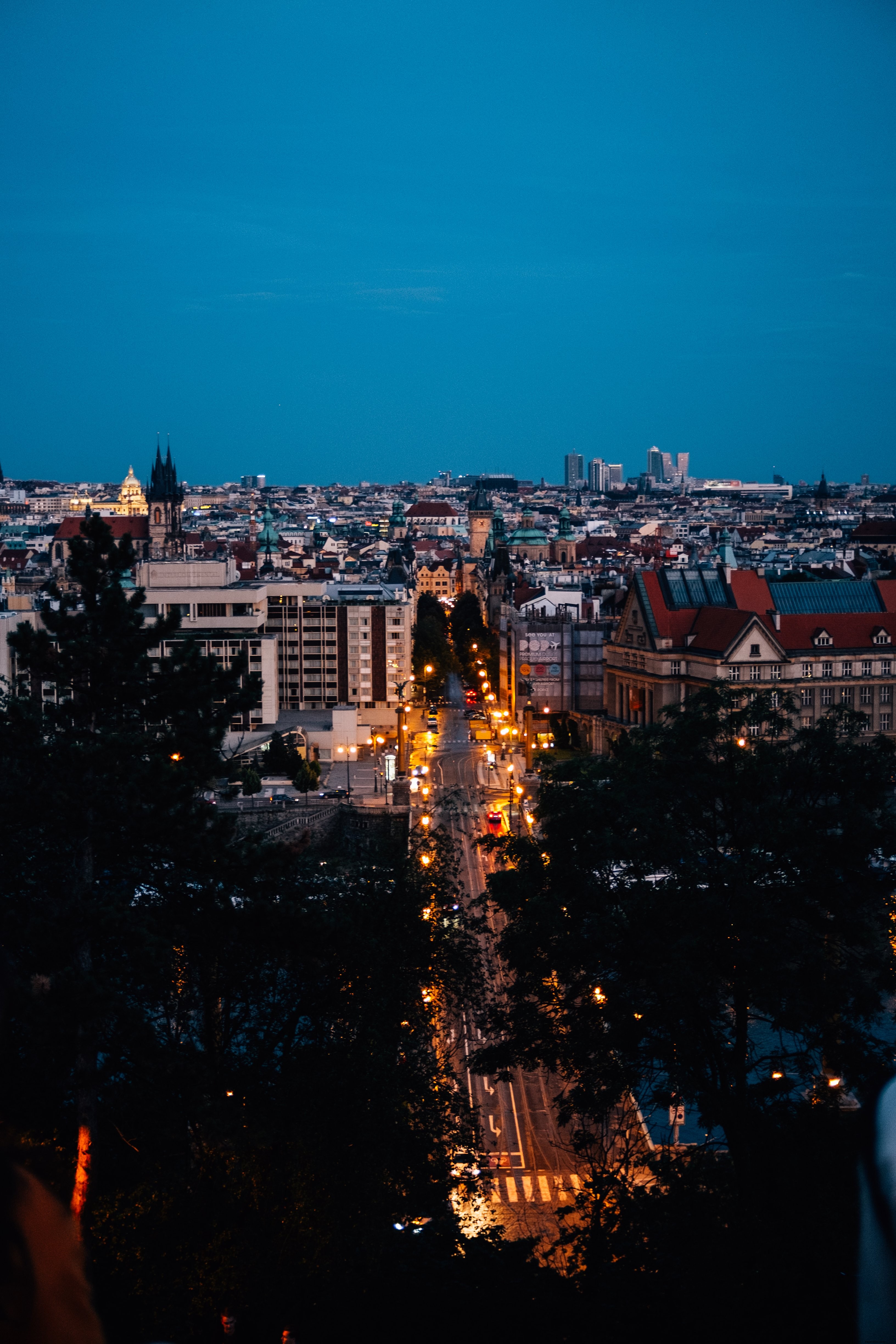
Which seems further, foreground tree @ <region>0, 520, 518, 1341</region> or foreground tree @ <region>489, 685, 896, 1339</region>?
foreground tree @ <region>489, 685, 896, 1339</region>

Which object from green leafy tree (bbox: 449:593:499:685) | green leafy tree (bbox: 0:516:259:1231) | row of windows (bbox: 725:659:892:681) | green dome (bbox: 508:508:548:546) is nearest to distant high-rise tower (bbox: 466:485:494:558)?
green dome (bbox: 508:508:548:546)

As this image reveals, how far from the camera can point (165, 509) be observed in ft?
362

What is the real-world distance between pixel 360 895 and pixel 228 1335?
5.19 metres

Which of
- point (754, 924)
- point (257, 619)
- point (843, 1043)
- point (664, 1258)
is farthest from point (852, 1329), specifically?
point (257, 619)

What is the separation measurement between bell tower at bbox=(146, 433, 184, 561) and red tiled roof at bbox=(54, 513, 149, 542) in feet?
1.88

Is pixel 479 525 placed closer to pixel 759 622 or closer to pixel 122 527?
pixel 122 527

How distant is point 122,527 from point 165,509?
4134mm

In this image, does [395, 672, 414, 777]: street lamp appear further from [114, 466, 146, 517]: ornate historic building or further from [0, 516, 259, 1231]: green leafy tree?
[114, 466, 146, 517]: ornate historic building

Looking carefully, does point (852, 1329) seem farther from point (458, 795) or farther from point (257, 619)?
point (257, 619)

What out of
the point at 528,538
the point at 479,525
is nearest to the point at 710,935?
the point at 528,538

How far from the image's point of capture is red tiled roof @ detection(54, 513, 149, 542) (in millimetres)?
104188

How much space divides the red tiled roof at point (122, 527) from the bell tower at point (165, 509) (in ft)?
1.88

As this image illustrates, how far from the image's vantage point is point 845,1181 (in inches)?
324

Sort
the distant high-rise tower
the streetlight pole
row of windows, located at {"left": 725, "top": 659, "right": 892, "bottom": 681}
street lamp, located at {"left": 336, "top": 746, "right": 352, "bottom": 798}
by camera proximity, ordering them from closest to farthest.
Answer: row of windows, located at {"left": 725, "top": 659, "right": 892, "bottom": 681} → street lamp, located at {"left": 336, "top": 746, "right": 352, "bottom": 798} → the streetlight pole → the distant high-rise tower
